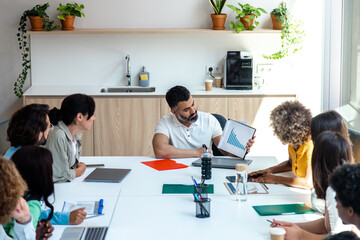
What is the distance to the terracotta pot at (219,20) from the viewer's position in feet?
19.1

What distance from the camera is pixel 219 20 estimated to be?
230 inches

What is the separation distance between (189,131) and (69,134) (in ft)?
3.26

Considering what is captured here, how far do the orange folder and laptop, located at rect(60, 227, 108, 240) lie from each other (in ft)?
3.59

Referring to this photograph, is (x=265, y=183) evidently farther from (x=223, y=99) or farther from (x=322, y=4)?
(x=322, y=4)

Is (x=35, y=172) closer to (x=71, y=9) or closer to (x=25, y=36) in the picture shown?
(x=71, y=9)

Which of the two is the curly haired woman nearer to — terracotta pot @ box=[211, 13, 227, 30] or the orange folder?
the orange folder

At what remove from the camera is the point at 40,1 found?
598 cm

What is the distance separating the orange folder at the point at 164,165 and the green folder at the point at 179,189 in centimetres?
41

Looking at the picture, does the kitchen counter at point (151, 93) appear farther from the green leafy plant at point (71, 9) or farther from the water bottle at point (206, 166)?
the water bottle at point (206, 166)

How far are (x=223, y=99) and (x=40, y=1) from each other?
233 centimetres

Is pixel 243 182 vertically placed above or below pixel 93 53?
below

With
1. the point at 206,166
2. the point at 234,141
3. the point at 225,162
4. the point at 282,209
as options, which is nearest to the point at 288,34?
the point at 234,141

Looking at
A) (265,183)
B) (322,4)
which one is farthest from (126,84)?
(265,183)

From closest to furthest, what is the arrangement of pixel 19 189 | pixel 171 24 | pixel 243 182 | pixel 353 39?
1. pixel 19 189
2. pixel 243 182
3. pixel 353 39
4. pixel 171 24
